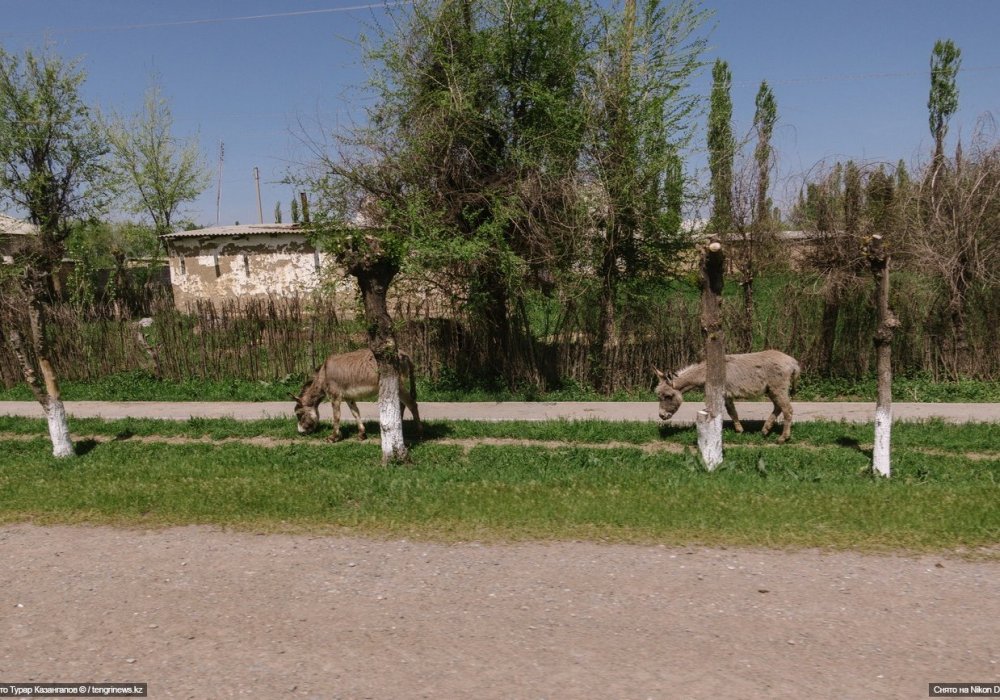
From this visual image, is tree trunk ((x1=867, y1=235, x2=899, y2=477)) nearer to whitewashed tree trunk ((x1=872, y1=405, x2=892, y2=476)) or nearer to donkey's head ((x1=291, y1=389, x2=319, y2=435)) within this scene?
whitewashed tree trunk ((x1=872, y1=405, x2=892, y2=476))

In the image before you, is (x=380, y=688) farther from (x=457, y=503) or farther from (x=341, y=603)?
(x=457, y=503)

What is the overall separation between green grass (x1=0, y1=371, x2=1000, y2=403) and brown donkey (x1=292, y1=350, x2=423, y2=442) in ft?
11.4

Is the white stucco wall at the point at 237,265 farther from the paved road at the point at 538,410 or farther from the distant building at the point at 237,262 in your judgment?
the paved road at the point at 538,410

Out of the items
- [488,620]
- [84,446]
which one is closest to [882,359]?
[488,620]

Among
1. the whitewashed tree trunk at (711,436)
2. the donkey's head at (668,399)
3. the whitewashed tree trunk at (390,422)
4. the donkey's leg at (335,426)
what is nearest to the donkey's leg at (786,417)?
the donkey's head at (668,399)

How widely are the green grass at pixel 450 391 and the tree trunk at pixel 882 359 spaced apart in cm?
514

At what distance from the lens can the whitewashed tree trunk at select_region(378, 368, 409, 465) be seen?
9656mm

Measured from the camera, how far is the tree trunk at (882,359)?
28.6 feet

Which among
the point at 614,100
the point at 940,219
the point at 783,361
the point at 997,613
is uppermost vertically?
the point at 614,100

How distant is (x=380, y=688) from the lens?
4254 mm

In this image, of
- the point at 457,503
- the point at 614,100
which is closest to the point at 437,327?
the point at 614,100

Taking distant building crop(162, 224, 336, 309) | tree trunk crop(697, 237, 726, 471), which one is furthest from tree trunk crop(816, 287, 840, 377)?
distant building crop(162, 224, 336, 309)

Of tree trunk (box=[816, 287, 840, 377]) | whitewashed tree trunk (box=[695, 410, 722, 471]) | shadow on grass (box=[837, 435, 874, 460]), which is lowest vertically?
shadow on grass (box=[837, 435, 874, 460])

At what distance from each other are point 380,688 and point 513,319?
1120cm
